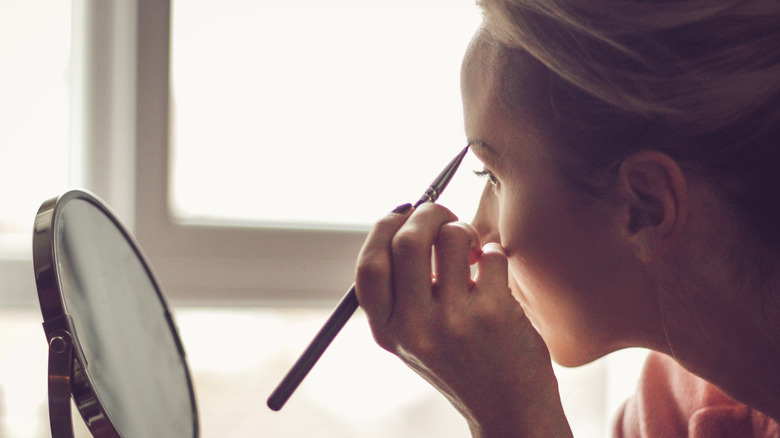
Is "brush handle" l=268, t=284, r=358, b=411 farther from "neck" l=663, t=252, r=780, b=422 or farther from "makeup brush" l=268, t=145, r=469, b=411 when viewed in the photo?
"neck" l=663, t=252, r=780, b=422

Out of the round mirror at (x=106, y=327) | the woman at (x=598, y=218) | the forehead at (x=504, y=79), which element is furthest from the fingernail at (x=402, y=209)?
the round mirror at (x=106, y=327)

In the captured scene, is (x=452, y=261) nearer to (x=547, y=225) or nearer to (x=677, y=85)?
(x=547, y=225)

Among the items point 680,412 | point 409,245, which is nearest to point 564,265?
point 409,245

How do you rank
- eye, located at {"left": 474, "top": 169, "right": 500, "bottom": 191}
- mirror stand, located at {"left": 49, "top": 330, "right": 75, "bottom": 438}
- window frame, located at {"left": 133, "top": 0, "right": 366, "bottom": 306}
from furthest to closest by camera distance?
window frame, located at {"left": 133, "top": 0, "right": 366, "bottom": 306} < eye, located at {"left": 474, "top": 169, "right": 500, "bottom": 191} < mirror stand, located at {"left": 49, "top": 330, "right": 75, "bottom": 438}

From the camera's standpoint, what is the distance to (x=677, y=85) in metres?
0.50

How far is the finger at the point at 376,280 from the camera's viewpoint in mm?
551

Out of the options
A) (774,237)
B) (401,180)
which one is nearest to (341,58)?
(401,180)

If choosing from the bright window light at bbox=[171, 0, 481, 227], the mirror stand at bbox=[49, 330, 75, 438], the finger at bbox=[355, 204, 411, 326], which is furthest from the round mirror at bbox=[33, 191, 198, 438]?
the bright window light at bbox=[171, 0, 481, 227]

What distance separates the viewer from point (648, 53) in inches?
19.8

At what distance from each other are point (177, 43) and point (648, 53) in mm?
603

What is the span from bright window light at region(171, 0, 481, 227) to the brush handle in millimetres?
355

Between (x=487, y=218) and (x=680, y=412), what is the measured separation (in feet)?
1.18

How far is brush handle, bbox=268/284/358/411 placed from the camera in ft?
1.74

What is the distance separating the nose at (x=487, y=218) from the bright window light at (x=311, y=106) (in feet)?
0.97
